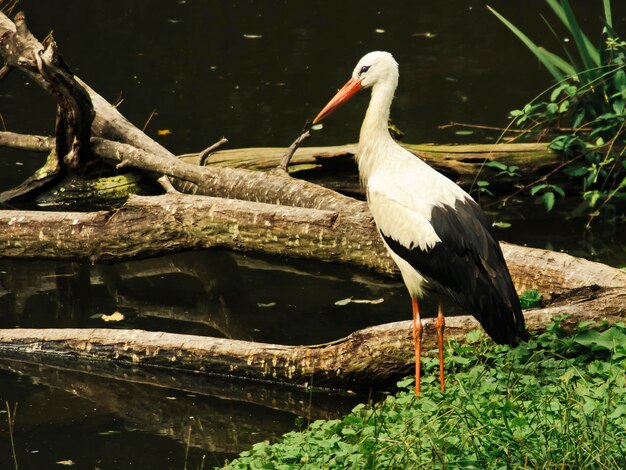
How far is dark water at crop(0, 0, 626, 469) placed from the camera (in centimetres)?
538

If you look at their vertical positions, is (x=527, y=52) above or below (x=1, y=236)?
above

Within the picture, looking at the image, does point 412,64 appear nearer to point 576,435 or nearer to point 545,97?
point 545,97

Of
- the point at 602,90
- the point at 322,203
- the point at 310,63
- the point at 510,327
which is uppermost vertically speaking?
the point at 310,63

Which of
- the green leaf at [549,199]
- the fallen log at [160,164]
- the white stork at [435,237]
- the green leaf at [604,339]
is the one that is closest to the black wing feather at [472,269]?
the white stork at [435,237]

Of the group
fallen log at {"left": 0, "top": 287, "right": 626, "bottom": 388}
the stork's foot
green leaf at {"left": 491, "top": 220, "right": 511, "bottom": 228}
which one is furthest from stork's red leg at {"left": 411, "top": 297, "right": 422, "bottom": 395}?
green leaf at {"left": 491, "top": 220, "right": 511, "bottom": 228}

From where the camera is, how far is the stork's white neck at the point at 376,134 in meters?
5.61

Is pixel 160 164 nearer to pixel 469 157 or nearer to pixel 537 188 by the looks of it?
pixel 469 157

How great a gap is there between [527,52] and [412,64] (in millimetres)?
1622

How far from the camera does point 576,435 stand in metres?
3.71

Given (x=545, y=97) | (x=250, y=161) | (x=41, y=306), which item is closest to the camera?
(x=41, y=306)

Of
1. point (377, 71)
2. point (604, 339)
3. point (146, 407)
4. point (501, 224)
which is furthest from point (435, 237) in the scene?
point (501, 224)

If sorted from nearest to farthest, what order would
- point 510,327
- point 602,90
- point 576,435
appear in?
1. point 576,435
2. point 510,327
3. point 602,90

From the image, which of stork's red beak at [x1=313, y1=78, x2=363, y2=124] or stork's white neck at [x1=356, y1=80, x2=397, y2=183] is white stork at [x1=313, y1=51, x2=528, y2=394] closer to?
stork's white neck at [x1=356, y1=80, x2=397, y2=183]

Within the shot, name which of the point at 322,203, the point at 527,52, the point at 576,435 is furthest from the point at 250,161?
the point at 527,52
